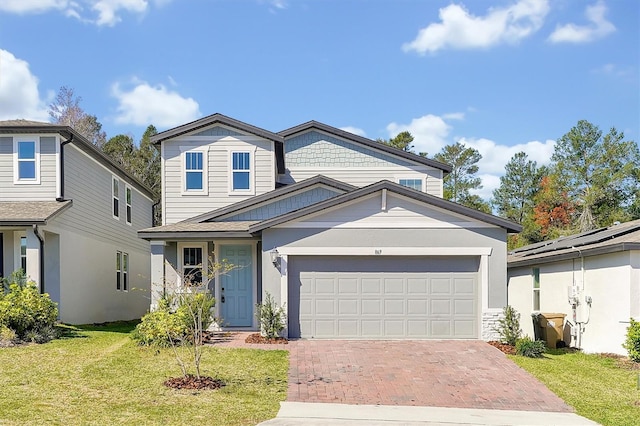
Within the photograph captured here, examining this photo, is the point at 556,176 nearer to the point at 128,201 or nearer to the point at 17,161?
the point at 128,201

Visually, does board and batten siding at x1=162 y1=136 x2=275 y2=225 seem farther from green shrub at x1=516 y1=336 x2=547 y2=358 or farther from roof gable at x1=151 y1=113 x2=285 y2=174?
green shrub at x1=516 y1=336 x2=547 y2=358

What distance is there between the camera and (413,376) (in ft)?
35.2

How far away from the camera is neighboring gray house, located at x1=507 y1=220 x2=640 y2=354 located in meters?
12.7

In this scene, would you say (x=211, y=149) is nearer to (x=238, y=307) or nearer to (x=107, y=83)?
(x=238, y=307)

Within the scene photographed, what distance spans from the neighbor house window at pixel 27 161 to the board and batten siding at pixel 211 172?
3.71 meters

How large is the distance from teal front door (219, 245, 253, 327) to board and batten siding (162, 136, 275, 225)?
2491mm

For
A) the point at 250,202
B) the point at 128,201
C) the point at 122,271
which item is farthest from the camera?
the point at 128,201

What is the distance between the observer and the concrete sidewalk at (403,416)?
7.99 m

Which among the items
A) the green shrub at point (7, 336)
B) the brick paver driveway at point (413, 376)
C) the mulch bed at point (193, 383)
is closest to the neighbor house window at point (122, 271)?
the green shrub at point (7, 336)

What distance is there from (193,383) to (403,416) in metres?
3.58

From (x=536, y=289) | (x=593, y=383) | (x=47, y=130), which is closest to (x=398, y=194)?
(x=593, y=383)

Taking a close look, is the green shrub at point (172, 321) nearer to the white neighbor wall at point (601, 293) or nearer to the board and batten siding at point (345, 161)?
the board and batten siding at point (345, 161)

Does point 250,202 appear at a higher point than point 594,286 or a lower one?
higher

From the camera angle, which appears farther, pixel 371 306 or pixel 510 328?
pixel 371 306
